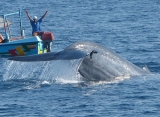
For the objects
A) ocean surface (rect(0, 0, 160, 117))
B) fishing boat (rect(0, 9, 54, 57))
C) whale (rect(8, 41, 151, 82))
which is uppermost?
whale (rect(8, 41, 151, 82))

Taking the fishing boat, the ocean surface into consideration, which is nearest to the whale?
the ocean surface

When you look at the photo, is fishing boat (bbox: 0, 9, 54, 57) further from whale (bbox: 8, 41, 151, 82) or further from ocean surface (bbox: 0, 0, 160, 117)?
whale (bbox: 8, 41, 151, 82)

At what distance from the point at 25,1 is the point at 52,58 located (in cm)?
3932

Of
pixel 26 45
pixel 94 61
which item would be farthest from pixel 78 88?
pixel 26 45

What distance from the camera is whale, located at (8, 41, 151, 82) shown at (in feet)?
64.6

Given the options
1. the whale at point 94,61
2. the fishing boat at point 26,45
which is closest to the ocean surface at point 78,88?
the whale at point 94,61

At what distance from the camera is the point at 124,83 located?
2075 cm

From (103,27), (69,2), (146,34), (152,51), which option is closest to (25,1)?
(69,2)

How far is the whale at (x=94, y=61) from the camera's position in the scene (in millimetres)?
19688

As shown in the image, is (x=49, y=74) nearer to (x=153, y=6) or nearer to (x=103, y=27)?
(x=103, y=27)

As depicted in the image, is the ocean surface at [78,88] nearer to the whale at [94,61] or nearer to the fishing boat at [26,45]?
the whale at [94,61]

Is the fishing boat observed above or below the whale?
below

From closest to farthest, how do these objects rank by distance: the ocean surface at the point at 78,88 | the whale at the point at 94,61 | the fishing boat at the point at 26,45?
the ocean surface at the point at 78,88 → the whale at the point at 94,61 → the fishing boat at the point at 26,45

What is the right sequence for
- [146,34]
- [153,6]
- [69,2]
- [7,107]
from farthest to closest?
[69,2]
[153,6]
[146,34]
[7,107]
